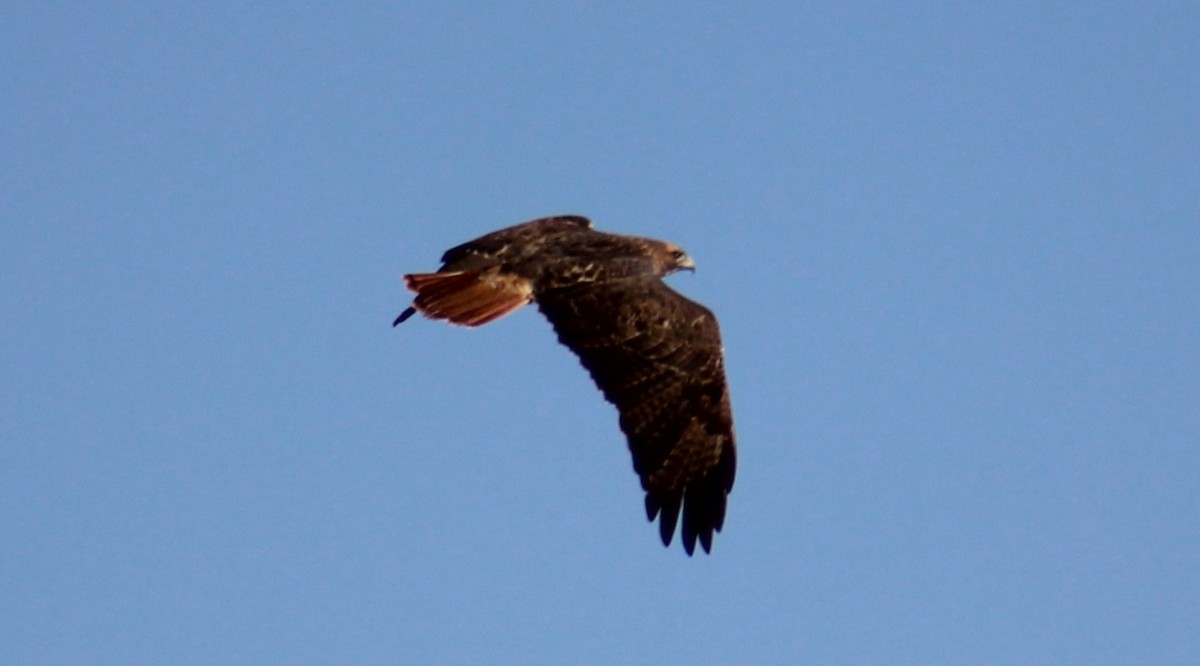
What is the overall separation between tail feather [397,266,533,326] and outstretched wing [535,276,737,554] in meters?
0.43

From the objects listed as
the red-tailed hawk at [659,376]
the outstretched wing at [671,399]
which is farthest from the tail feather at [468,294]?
the outstretched wing at [671,399]

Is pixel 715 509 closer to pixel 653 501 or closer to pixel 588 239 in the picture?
pixel 653 501

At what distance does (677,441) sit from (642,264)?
113 cm

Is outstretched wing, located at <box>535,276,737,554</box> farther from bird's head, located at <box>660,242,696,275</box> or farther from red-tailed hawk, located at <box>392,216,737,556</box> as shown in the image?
bird's head, located at <box>660,242,696,275</box>

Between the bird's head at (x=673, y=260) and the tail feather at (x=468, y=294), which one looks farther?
the bird's head at (x=673, y=260)

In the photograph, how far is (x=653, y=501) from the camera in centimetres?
1349

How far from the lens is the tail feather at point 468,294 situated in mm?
13602

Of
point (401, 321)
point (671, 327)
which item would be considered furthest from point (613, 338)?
point (401, 321)

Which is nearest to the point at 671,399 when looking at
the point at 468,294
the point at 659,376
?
the point at 659,376

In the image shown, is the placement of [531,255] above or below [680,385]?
above

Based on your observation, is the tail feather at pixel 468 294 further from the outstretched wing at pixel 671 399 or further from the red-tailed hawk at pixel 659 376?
the outstretched wing at pixel 671 399

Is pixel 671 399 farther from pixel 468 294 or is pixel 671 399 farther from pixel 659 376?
pixel 468 294

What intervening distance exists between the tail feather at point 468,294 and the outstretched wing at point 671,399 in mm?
431

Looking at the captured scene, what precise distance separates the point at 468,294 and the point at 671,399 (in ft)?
4.13
